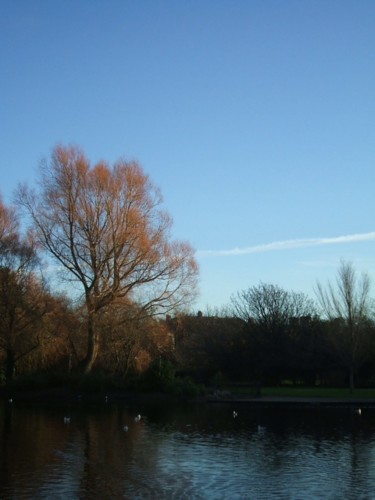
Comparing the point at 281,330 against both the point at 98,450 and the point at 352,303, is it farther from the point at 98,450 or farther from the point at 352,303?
the point at 98,450

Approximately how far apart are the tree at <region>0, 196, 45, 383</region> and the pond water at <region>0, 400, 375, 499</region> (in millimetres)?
11989

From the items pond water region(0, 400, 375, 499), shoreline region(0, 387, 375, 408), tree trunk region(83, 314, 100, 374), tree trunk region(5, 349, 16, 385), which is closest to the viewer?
pond water region(0, 400, 375, 499)

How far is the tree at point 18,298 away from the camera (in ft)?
134

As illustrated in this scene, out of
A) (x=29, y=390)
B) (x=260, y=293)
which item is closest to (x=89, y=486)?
(x=29, y=390)

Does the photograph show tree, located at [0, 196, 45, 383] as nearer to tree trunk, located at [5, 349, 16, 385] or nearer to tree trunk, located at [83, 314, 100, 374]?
tree trunk, located at [5, 349, 16, 385]

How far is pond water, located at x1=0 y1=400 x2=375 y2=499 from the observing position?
1384cm

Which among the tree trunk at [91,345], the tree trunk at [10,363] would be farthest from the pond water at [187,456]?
the tree trunk at [10,363]

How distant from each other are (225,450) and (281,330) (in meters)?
33.3

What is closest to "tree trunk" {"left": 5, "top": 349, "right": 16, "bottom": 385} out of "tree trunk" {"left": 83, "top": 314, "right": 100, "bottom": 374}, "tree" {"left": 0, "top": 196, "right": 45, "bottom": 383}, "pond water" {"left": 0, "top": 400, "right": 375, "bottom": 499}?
"tree" {"left": 0, "top": 196, "right": 45, "bottom": 383}

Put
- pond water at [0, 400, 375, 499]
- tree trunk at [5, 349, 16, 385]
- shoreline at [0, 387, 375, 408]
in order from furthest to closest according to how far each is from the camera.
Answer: tree trunk at [5, 349, 16, 385], shoreline at [0, 387, 375, 408], pond water at [0, 400, 375, 499]

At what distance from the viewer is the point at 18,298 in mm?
41094

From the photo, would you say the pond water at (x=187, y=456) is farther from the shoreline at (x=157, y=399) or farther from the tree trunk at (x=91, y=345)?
the tree trunk at (x=91, y=345)

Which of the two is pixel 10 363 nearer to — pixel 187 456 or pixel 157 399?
pixel 157 399

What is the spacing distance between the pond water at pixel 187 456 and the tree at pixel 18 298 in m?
12.0
